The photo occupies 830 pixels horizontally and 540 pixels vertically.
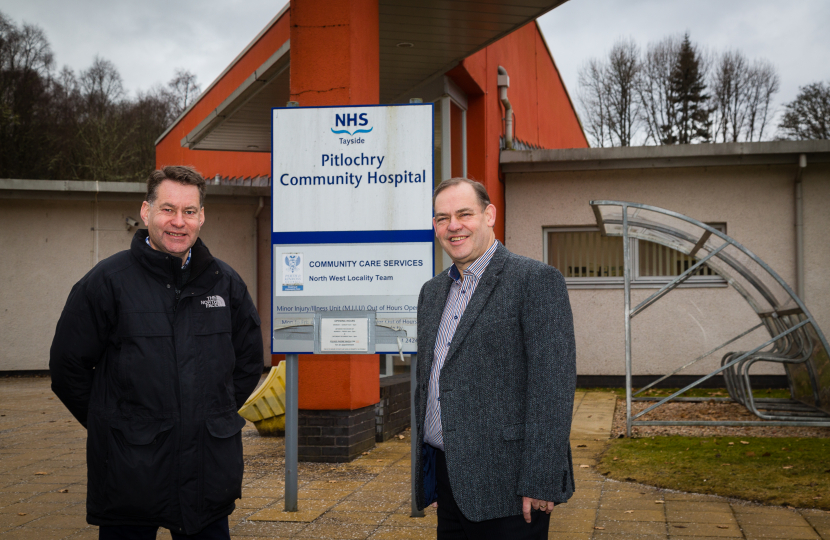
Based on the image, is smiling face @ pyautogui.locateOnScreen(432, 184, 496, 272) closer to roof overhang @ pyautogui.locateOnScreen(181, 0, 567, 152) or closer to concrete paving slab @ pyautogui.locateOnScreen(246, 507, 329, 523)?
concrete paving slab @ pyautogui.locateOnScreen(246, 507, 329, 523)

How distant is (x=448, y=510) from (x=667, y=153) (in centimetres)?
1003

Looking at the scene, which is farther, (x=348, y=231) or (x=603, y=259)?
(x=603, y=259)

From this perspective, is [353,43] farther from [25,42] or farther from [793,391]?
[25,42]

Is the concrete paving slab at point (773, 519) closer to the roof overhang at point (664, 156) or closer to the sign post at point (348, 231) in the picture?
the sign post at point (348, 231)

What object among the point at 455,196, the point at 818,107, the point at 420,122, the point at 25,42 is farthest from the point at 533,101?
the point at 25,42

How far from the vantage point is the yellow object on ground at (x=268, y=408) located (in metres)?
7.79

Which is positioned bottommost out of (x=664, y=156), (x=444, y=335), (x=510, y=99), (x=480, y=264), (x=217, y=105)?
(x=444, y=335)

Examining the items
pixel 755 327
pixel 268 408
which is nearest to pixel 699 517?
pixel 268 408

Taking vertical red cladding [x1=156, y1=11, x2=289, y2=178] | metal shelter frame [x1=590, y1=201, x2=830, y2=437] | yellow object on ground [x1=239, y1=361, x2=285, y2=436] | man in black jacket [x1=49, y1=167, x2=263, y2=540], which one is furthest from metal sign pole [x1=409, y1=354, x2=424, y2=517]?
vertical red cladding [x1=156, y1=11, x2=289, y2=178]

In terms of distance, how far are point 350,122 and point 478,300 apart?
310 centimetres

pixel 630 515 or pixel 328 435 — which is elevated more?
pixel 328 435

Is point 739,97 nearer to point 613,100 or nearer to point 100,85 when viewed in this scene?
point 613,100

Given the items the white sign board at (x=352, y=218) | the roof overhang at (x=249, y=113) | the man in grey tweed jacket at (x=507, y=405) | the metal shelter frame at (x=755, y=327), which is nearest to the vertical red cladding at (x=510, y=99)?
the roof overhang at (x=249, y=113)

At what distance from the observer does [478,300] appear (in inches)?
97.8
